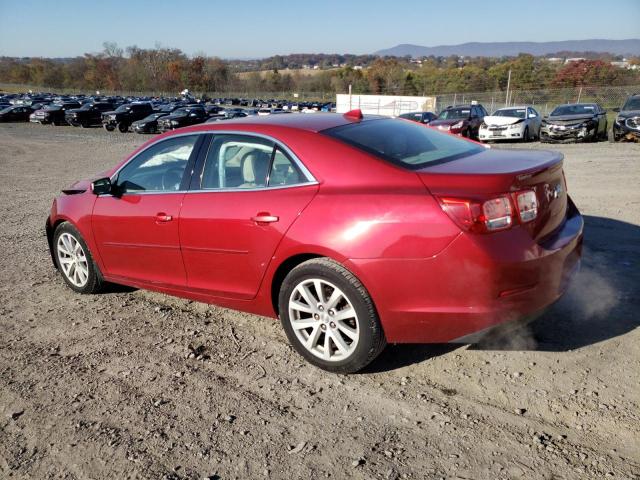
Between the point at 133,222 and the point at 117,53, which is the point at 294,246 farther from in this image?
the point at 117,53

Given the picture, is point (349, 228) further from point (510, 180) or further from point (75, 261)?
point (75, 261)

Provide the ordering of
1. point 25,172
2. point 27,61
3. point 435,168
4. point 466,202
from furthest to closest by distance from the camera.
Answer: point 27,61 < point 25,172 < point 435,168 < point 466,202

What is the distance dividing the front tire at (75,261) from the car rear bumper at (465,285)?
9.83 ft

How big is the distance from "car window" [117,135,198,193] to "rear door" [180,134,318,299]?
0.25 meters

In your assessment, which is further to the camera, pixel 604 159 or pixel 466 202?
pixel 604 159

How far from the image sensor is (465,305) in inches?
118

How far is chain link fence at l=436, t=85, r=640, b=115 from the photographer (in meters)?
34.2

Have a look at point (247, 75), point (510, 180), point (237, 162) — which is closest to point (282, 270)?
point (237, 162)

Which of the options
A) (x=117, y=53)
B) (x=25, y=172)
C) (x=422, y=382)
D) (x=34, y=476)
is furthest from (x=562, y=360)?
(x=117, y=53)

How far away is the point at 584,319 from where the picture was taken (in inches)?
158

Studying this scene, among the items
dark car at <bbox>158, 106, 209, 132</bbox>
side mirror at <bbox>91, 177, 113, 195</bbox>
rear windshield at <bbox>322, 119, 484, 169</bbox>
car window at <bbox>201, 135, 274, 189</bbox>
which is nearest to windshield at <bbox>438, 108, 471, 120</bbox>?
dark car at <bbox>158, 106, 209, 132</bbox>

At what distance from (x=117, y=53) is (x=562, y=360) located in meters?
133

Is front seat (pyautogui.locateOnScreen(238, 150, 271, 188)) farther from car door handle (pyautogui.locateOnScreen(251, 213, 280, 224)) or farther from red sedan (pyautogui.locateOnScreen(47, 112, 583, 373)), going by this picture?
car door handle (pyautogui.locateOnScreen(251, 213, 280, 224))

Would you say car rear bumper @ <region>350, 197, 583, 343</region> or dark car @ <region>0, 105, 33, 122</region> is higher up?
car rear bumper @ <region>350, 197, 583, 343</region>
